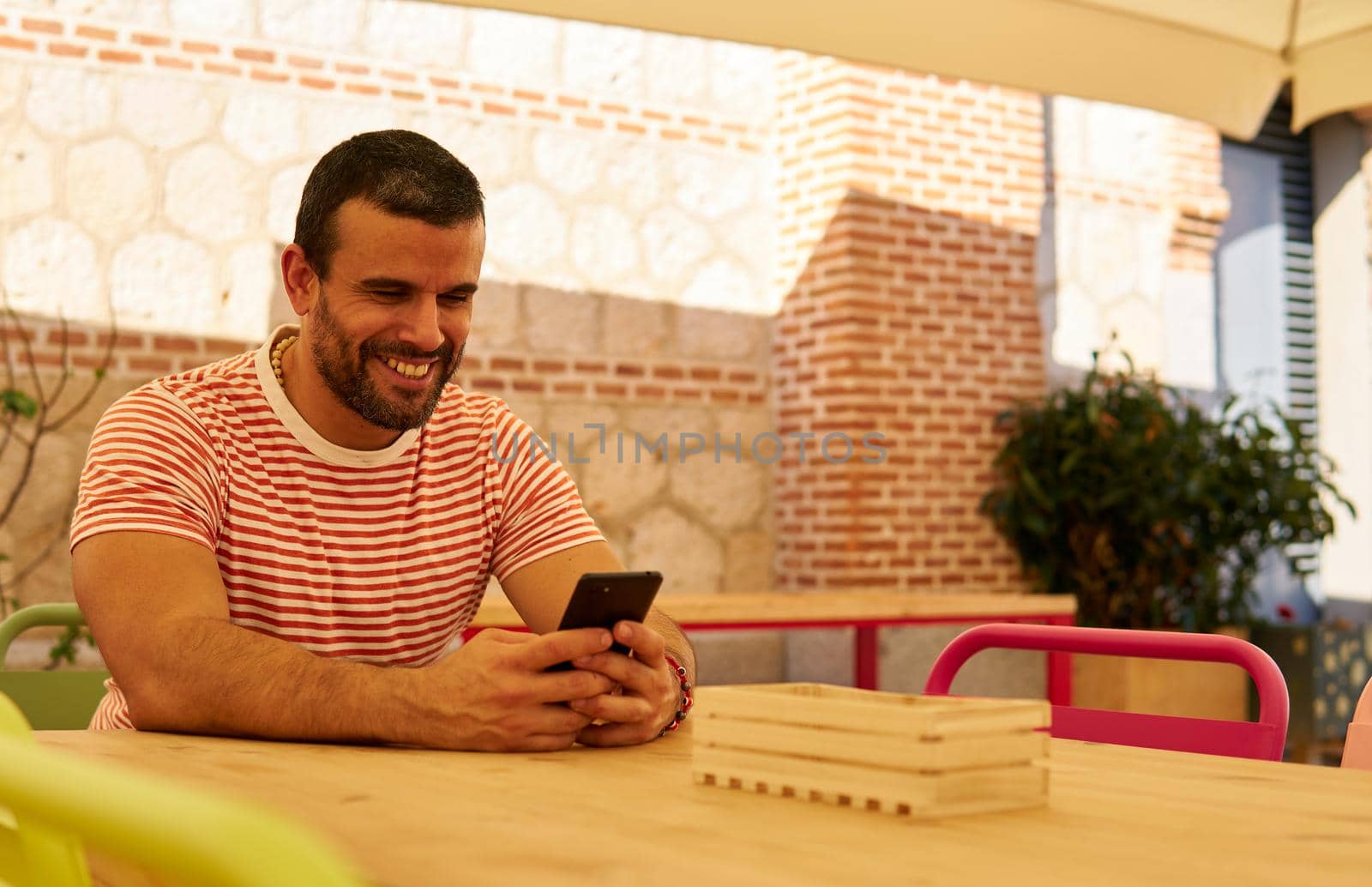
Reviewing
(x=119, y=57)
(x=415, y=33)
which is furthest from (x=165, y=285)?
(x=415, y=33)

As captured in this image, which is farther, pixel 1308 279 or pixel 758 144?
pixel 1308 279

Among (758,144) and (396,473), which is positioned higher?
(758,144)

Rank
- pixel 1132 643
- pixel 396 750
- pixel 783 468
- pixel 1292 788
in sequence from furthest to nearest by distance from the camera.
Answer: pixel 783 468 < pixel 1132 643 < pixel 396 750 < pixel 1292 788

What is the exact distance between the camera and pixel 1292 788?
3.94 feet

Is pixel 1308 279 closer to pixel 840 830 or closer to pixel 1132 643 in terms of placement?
pixel 1132 643

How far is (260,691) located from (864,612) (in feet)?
10.3

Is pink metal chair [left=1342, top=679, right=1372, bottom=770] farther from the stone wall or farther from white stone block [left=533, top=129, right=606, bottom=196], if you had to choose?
the stone wall

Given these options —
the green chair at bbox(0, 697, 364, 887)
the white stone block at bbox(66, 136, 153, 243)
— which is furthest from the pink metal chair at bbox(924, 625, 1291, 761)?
the white stone block at bbox(66, 136, 153, 243)

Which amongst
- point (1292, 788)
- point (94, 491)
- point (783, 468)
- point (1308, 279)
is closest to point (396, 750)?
point (94, 491)

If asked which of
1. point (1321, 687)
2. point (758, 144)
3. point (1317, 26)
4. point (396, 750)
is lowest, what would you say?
point (1321, 687)

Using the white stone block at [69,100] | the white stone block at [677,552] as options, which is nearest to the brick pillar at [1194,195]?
the white stone block at [677,552]

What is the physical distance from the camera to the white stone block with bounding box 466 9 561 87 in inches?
203

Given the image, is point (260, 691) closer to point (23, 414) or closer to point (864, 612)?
point (864, 612)

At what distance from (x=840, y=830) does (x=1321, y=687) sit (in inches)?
216
